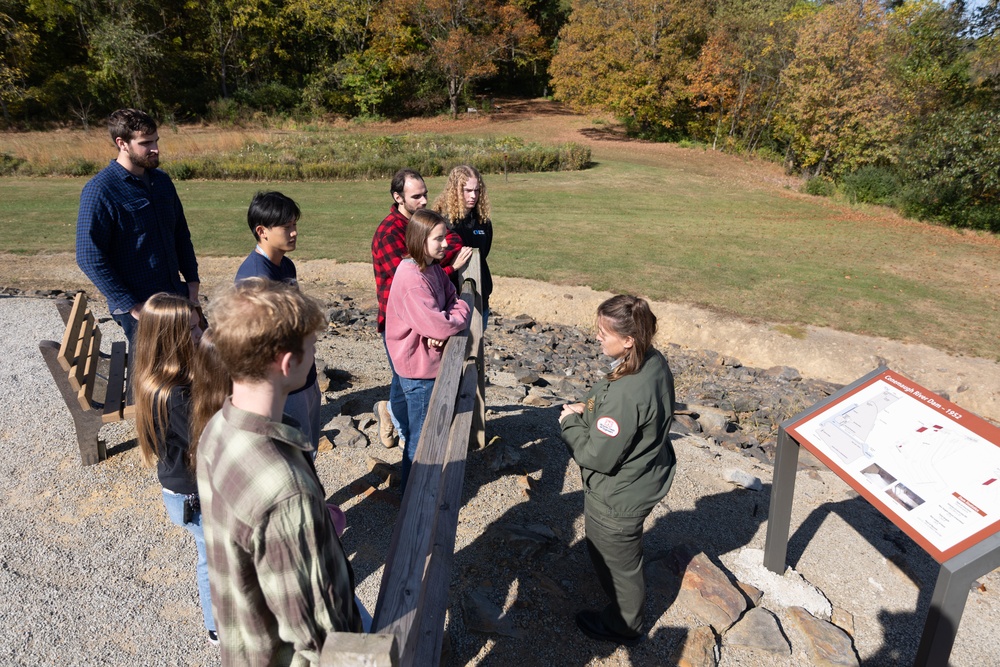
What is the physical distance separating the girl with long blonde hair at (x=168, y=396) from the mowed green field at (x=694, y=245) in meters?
9.27

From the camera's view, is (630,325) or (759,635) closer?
(630,325)

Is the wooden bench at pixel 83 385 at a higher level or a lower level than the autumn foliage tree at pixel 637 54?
lower

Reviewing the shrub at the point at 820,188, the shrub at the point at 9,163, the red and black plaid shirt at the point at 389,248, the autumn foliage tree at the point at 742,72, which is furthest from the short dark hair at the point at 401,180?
the autumn foliage tree at the point at 742,72

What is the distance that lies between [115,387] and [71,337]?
19.6 inches

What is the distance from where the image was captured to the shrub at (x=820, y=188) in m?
23.8

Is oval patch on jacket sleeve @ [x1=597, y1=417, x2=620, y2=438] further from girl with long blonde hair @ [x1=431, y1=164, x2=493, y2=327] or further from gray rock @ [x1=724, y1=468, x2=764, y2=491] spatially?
gray rock @ [x1=724, y1=468, x2=764, y2=491]

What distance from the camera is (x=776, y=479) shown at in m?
3.96

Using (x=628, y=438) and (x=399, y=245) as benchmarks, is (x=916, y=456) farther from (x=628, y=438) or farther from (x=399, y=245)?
(x=399, y=245)

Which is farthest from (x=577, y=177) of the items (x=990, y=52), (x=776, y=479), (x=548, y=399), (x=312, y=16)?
Result: (x=312, y=16)

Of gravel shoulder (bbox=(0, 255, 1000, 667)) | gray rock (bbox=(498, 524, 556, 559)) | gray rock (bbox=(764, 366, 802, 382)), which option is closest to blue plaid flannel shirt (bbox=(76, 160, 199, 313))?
gravel shoulder (bbox=(0, 255, 1000, 667))

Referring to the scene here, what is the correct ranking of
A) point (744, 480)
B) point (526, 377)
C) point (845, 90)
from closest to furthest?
point (744, 480) → point (526, 377) → point (845, 90)

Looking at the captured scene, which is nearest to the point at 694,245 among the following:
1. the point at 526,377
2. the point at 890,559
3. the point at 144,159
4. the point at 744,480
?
the point at 526,377

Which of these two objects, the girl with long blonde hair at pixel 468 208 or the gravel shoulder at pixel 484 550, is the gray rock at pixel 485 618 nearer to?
the gravel shoulder at pixel 484 550

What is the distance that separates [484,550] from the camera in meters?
3.95
